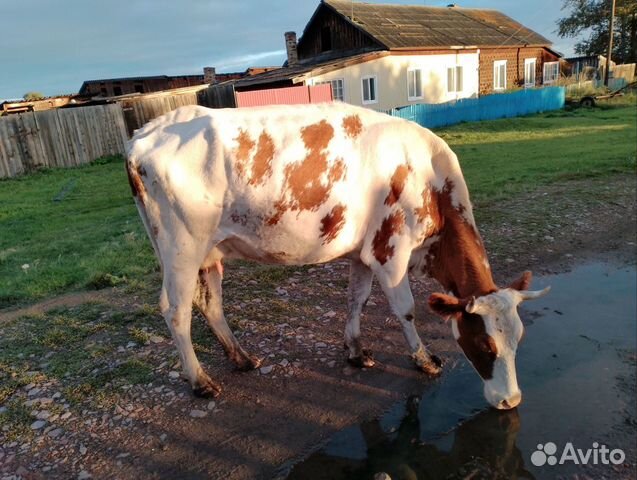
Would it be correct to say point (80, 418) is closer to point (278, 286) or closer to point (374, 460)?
point (374, 460)

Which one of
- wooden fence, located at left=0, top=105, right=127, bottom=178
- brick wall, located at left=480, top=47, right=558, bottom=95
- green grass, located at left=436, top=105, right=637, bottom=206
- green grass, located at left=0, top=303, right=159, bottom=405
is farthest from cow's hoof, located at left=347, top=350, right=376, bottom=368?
brick wall, located at left=480, top=47, right=558, bottom=95

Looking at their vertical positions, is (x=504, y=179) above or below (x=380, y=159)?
below

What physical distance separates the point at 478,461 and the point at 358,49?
1022 inches

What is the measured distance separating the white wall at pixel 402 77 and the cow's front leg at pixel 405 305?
18.8m

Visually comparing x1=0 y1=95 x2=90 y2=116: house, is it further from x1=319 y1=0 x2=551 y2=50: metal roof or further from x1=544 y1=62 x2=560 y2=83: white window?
x1=544 y1=62 x2=560 y2=83: white window

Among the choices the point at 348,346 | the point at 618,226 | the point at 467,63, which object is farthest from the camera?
the point at 467,63

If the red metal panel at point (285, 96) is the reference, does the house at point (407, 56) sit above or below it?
above

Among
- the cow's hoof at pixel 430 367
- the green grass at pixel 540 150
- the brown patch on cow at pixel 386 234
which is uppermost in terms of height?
the brown patch on cow at pixel 386 234

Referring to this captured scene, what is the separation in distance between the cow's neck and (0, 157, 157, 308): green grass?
421 centimetres

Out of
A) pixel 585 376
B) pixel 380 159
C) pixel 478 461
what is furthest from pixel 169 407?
pixel 585 376

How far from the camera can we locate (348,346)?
439cm

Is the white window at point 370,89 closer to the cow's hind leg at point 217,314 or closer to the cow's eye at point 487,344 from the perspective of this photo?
the cow's hind leg at point 217,314

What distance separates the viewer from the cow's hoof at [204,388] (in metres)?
3.91

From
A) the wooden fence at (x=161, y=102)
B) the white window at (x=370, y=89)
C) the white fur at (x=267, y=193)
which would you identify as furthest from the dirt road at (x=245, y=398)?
the white window at (x=370, y=89)
